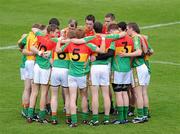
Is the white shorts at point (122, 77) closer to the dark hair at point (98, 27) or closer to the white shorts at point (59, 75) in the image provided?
the dark hair at point (98, 27)

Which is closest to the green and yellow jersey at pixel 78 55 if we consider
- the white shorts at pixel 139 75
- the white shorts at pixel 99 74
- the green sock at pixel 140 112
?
the white shorts at pixel 99 74

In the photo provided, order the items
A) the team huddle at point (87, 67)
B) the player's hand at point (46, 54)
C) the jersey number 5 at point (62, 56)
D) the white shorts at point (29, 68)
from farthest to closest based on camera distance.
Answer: the white shorts at point (29, 68)
the player's hand at point (46, 54)
the jersey number 5 at point (62, 56)
the team huddle at point (87, 67)

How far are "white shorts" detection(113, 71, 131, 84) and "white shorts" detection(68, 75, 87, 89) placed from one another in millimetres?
823

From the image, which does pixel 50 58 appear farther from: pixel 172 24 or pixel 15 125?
pixel 172 24

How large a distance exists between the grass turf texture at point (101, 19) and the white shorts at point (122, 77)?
1083 millimetres

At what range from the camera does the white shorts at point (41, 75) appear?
634 inches

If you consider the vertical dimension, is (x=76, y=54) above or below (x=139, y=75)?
above

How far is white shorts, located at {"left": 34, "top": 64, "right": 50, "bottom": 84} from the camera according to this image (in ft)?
52.8

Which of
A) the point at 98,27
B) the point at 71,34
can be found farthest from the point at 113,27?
the point at 71,34

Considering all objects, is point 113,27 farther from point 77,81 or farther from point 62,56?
point 77,81

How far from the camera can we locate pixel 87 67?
51.9 feet

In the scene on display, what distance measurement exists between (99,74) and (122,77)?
2.03 feet

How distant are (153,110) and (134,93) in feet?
3.84

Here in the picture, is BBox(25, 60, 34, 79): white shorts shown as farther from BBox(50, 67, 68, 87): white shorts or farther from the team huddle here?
BBox(50, 67, 68, 87): white shorts
